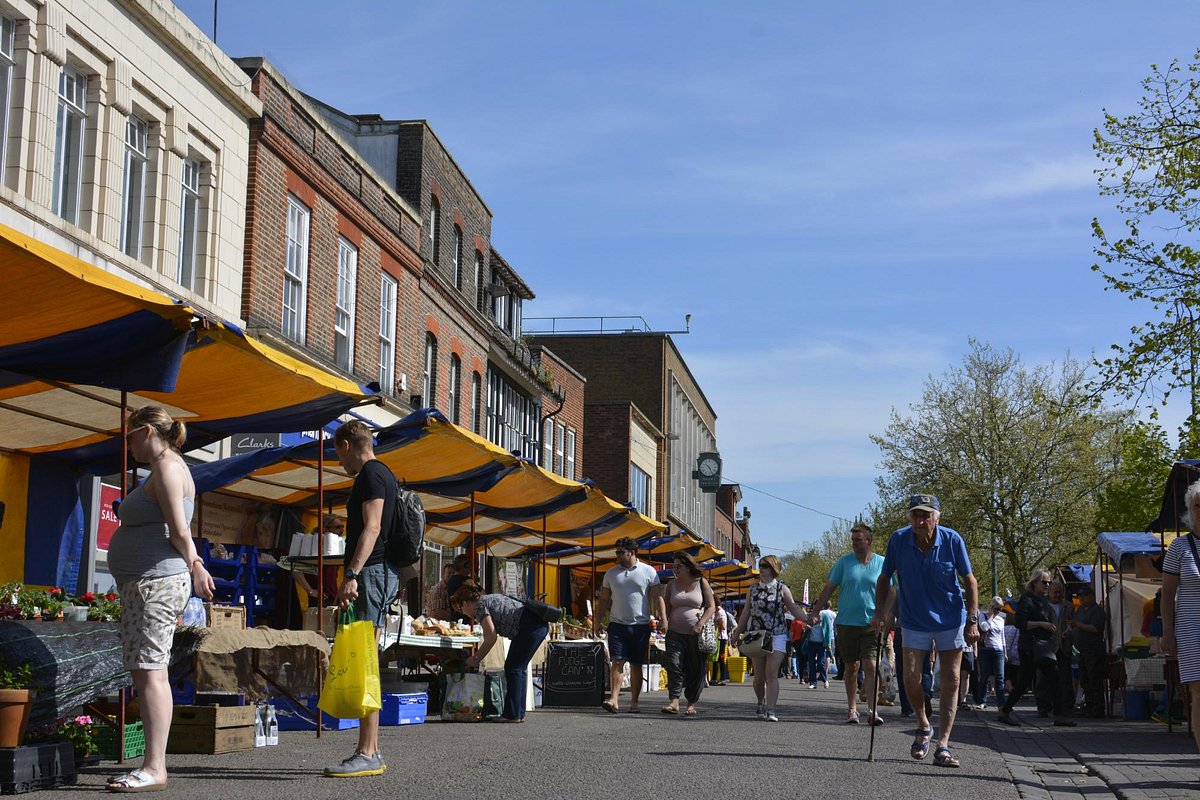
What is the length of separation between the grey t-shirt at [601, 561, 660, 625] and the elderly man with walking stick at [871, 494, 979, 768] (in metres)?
5.25

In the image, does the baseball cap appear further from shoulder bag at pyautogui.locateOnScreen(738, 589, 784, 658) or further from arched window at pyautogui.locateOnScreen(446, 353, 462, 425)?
arched window at pyautogui.locateOnScreen(446, 353, 462, 425)

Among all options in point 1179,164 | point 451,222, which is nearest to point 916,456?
point 451,222

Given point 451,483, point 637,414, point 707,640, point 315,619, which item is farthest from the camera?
point 637,414

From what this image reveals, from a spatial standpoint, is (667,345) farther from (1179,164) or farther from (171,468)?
(171,468)

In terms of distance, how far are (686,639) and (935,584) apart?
18.0 ft

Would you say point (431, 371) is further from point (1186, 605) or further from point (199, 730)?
point (1186, 605)

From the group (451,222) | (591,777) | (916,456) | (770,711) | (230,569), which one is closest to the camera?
(591,777)

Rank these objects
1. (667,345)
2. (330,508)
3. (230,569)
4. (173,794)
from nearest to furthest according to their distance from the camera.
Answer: (173,794) < (230,569) < (330,508) < (667,345)

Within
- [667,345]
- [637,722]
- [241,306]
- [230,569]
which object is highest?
[667,345]

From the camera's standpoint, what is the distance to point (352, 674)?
7695mm

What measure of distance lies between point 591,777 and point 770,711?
21.6 ft

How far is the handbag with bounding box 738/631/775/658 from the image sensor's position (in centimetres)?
1491

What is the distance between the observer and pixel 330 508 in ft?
57.2

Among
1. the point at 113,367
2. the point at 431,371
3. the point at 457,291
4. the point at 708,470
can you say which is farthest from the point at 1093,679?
the point at 708,470
